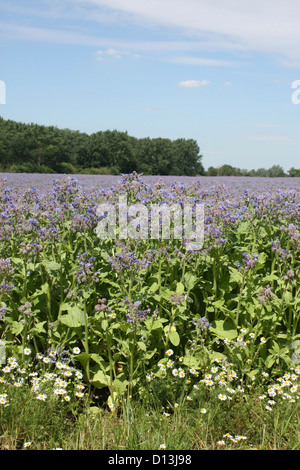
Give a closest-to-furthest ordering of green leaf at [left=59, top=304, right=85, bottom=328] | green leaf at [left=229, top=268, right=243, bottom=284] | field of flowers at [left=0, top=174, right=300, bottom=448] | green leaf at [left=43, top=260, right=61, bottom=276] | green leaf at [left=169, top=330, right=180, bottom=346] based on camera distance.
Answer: field of flowers at [left=0, top=174, right=300, bottom=448] < green leaf at [left=169, top=330, right=180, bottom=346] < green leaf at [left=59, top=304, right=85, bottom=328] < green leaf at [left=43, top=260, right=61, bottom=276] < green leaf at [left=229, top=268, right=243, bottom=284]

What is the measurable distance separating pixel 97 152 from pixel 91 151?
3.02ft

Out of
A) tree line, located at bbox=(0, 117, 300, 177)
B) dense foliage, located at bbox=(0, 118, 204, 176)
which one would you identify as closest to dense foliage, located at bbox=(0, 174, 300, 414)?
tree line, located at bbox=(0, 117, 300, 177)

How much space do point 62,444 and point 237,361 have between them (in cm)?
174

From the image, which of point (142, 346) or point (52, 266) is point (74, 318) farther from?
point (142, 346)

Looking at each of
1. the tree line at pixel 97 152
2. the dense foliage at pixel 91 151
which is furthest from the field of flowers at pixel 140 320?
the dense foliage at pixel 91 151

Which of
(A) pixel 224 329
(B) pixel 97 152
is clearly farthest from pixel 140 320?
(B) pixel 97 152

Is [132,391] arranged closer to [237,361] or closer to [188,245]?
[237,361]

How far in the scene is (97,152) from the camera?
66188 mm

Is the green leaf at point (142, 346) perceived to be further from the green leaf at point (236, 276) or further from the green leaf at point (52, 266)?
the green leaf at point (236, 276)

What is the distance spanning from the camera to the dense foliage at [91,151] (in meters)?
54.2

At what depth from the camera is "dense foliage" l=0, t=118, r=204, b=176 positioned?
178 feet

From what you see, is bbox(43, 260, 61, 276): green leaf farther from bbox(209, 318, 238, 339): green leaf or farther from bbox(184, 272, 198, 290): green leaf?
bbox(209, 318, 238, 339): green leaf

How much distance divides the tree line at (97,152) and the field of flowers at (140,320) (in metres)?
33.0
